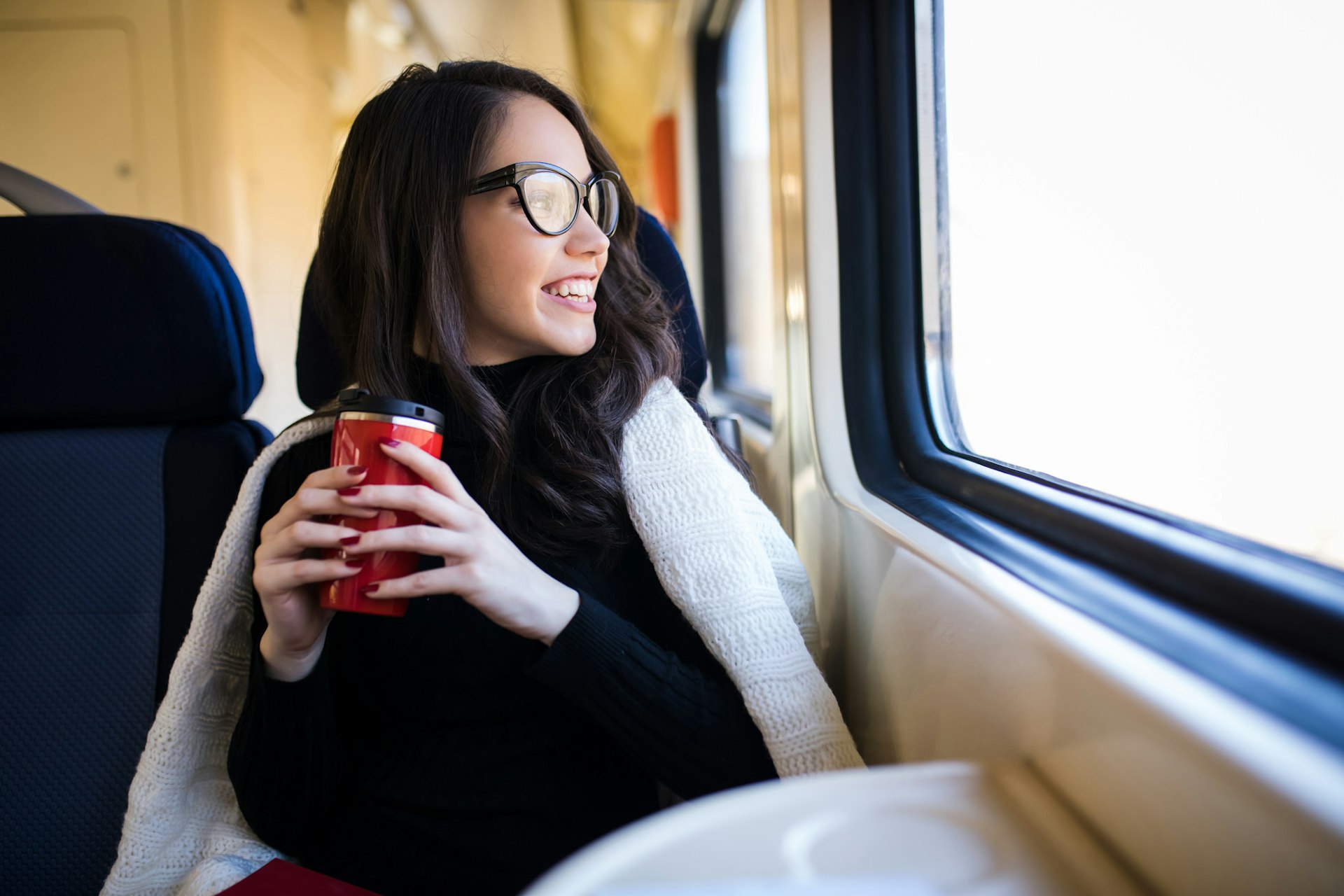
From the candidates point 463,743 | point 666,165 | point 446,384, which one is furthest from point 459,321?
point 666,165

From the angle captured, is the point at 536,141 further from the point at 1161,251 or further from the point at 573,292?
the point at 1161,251

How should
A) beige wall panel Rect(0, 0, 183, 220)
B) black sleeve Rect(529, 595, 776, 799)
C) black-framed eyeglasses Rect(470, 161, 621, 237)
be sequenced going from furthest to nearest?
1. beige wall panel Rect(0, 0, 183, 220)
2. black-framed eyeglasses Rect(470, 161, 621, 237)
3. black sleeve Rect(529, 595, 776, 799)

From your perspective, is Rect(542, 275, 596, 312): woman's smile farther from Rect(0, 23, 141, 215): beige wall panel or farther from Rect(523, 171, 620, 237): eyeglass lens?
Rect(0, 23, 141, 215): beige wall panel

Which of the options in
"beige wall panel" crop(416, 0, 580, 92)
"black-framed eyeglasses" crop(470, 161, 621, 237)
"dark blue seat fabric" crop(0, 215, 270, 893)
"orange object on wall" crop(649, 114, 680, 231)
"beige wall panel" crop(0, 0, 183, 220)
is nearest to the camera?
"black-framed eyeglasses" crop(470, 161, 621, 237)

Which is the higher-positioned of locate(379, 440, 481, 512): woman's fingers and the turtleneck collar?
the turtleneck collar

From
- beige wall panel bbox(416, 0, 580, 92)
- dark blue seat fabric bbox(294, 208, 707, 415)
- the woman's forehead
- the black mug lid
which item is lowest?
the black mug lid

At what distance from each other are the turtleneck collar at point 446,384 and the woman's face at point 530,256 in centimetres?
3

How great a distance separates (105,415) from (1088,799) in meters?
1.24

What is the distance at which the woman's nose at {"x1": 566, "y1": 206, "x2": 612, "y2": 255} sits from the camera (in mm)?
970

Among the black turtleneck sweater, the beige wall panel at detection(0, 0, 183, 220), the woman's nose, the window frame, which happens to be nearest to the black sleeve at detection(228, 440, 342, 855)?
the black turtleneck sweater

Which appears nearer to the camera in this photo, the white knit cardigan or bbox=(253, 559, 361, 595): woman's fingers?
bbox=(253, 559, 361, 595): woman's fingers

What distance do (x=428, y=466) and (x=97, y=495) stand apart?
0.78 metres

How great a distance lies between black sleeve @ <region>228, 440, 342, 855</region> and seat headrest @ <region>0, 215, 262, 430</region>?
15.8 inches

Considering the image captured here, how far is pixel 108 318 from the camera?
3.62 ft
